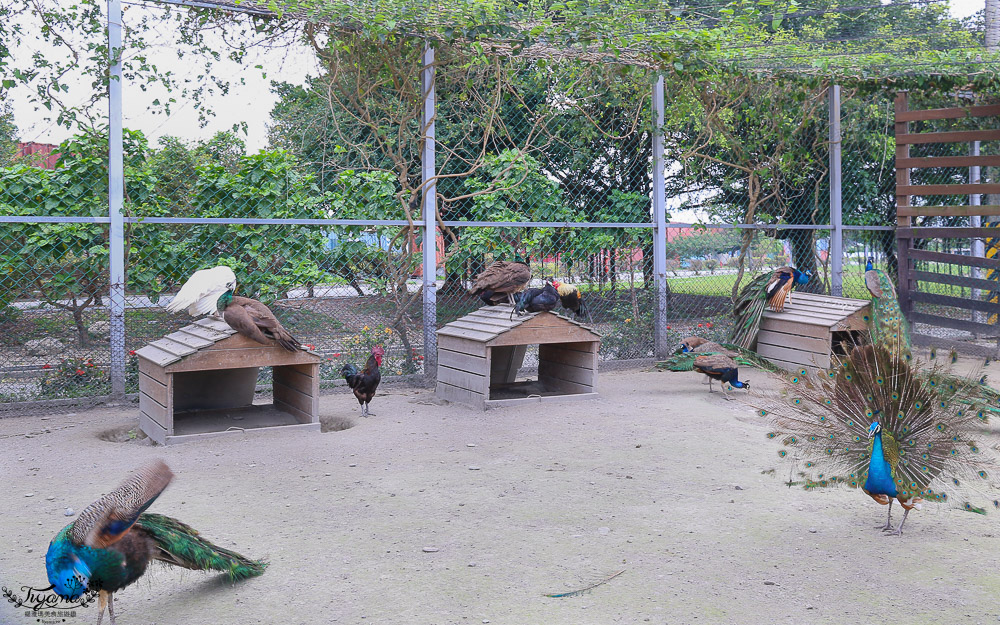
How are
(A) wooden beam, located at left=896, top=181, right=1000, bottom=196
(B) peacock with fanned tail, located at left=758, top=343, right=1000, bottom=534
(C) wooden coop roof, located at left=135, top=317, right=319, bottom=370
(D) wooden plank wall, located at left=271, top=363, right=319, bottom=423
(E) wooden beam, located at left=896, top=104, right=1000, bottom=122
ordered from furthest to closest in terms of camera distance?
1. (E) wooden beam, located at left=896, top=104, right=1000, bottom=122
2. (A) wooden beam, located at left=896, top=181, right=1000, bottom=196
3. (D) wooden plank wall, located at left=271, top=363, right=319, bottom=423
4. (C) wooden coop roof, located at left=135, top=317, right=319, bottom=370
5. (B) peacock with fanned tail, located at left=758, top=343, right=1000, bottom=534

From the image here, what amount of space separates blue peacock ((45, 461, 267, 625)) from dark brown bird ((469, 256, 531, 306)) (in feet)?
17.4

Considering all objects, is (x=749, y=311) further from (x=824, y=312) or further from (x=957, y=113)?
(x=957, y=113)

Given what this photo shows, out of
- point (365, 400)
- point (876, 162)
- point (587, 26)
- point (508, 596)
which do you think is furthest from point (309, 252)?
point (876, 162)

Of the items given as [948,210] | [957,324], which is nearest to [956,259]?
[948,210]

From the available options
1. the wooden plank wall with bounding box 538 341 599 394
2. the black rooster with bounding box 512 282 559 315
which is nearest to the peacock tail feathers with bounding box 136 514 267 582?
the black rooster with bounding box 512 282 559 315

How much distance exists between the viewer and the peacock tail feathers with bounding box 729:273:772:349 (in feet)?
31.9

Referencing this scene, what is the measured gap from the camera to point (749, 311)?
9922 mm

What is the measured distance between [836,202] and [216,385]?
27.7 ft

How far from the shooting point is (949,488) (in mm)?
5016

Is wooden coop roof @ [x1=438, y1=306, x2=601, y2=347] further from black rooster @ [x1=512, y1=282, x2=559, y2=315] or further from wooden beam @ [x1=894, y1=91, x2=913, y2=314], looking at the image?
wooden beam @ [x1=894, y1=91, x2=913, y2=314]

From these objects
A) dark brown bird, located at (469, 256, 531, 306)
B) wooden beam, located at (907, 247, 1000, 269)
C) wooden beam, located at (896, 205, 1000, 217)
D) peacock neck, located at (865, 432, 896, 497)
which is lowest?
peacock neck, located at (865, 432, 896, 497)

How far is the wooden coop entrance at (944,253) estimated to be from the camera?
10.8 m

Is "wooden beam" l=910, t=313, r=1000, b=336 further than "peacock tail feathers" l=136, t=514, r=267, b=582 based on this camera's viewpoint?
Yes

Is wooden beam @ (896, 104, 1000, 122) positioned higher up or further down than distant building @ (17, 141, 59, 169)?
higher up
